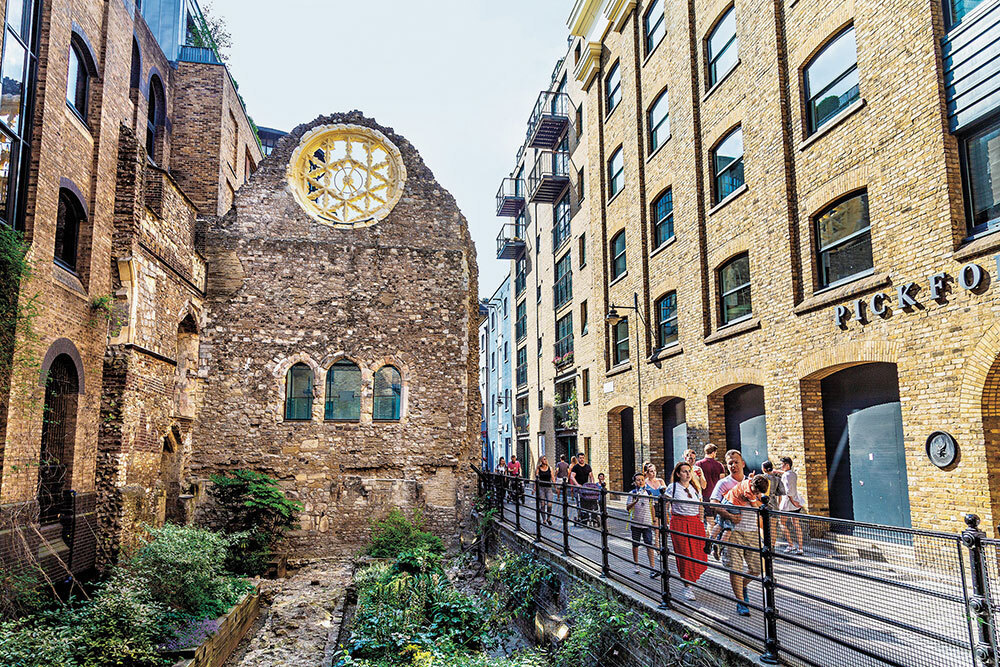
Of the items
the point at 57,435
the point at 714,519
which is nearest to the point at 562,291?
the point at 57,435

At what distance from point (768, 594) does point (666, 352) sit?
1198 centimetres

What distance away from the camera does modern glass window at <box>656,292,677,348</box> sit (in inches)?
673

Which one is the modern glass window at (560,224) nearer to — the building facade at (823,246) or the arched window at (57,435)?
the building facade at (823,246)

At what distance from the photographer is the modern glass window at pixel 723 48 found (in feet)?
48.1

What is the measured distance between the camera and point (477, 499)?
16.3 metres

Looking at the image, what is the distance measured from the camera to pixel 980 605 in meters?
3.91

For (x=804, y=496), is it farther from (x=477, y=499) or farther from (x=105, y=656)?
(x=105, y=656)

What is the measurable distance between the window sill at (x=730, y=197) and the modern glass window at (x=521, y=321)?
71.8 ft

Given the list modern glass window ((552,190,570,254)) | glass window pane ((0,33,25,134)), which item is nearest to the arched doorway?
glass window pane ((0,33,25,134))

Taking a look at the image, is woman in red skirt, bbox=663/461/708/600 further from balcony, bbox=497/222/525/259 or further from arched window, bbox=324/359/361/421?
balcony, bbox=497/222/525/259

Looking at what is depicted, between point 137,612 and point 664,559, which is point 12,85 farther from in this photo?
point 664,559

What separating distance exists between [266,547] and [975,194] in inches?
511

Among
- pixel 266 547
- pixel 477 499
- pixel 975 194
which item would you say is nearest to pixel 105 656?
pixel 266 547

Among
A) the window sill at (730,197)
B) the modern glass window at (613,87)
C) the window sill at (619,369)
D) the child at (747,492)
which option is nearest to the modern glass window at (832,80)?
the window sill at (730,197)
